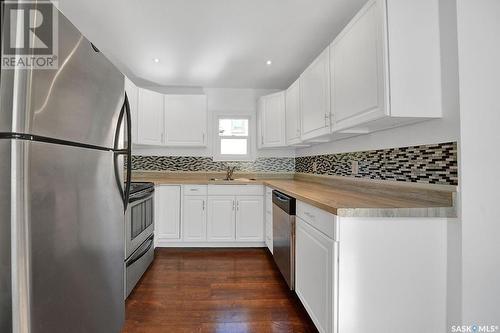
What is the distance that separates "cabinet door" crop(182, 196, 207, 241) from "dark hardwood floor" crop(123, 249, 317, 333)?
0.38 m

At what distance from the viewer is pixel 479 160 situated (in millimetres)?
1196

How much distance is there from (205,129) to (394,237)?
9.40 ft

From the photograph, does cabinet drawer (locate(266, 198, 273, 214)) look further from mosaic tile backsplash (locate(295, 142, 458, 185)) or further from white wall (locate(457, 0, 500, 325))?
white wall (locate(457, 0, 500, 325))

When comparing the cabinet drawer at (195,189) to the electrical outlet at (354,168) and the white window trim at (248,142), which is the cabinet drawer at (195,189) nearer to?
the white window trim at (248,142)

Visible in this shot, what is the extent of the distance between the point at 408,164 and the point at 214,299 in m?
1.82

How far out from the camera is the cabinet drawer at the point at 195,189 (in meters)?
3.14

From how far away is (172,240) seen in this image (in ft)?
10.2

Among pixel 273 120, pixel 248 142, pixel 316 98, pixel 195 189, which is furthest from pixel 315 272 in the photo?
pixel 248 142

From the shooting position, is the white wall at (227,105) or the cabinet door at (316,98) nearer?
the cabinet door at (316,98)

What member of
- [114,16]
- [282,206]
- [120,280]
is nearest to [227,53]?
[114,16]

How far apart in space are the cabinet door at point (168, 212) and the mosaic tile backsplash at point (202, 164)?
27.0 inches

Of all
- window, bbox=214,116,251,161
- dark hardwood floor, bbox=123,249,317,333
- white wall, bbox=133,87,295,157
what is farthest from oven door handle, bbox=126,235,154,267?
window, bbox=214,116,251,161

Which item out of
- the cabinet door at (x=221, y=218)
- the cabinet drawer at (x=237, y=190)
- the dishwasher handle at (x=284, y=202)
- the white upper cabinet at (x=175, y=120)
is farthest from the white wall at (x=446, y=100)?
the white upper cabinet at (x=175, y=120)

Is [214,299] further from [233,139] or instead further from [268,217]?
[233,139]
